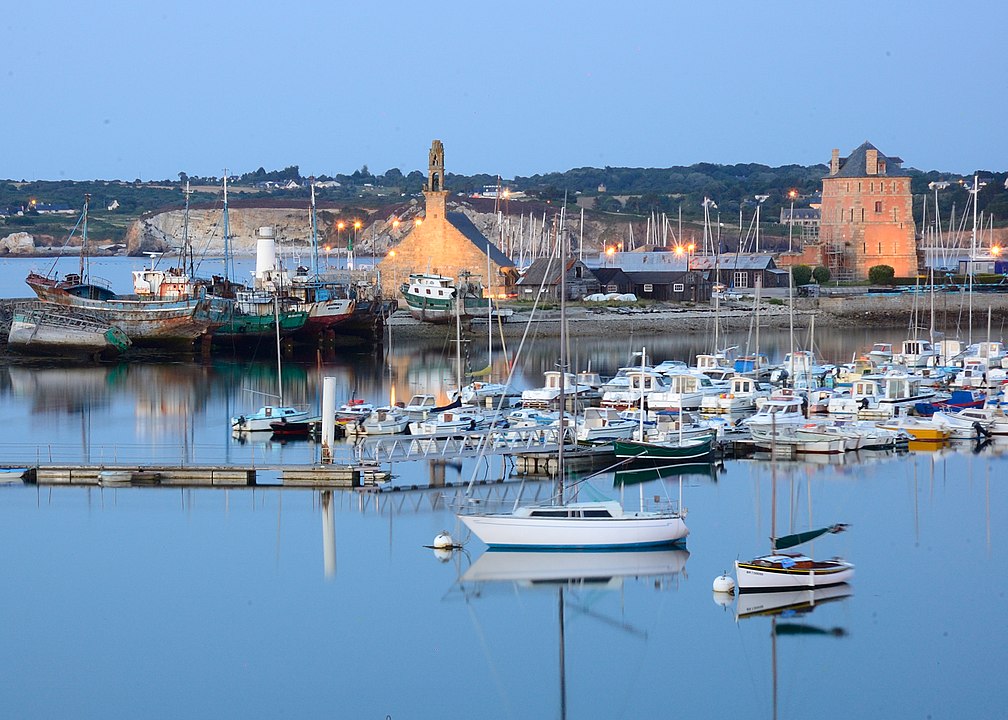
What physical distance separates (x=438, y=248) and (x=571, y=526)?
1618 inches

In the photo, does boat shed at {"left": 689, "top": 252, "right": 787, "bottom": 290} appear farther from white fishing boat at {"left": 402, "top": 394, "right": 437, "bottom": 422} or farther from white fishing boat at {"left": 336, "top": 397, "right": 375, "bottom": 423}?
white fishing boat at {"left": 336, "top": 397, "right": 375, "bottom": 423}

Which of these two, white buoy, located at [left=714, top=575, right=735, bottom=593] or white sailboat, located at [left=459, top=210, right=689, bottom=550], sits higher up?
white sailboat, located at [left=459, top=210, right=689, bottom=550]

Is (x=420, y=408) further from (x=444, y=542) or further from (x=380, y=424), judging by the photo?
(x=444, y=542)

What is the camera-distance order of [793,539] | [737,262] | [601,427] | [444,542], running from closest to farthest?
[793,539]
[444,542]
[601,427]
[737,262]

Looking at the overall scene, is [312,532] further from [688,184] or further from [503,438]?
[688,184]

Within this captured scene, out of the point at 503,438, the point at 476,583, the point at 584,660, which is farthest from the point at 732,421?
the point at 584,660

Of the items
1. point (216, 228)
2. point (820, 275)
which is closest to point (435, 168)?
point (820, 275)

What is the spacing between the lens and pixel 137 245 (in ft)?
513

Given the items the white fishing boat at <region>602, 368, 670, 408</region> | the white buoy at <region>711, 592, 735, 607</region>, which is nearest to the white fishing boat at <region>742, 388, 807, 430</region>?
the white fishing boat at <region>602, 368, 670, 408</region>

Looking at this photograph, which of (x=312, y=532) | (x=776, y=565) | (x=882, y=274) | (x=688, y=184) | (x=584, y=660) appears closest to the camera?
(x=584, y=660)

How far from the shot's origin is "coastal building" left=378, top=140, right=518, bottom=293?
194ft

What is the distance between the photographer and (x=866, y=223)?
238 ft

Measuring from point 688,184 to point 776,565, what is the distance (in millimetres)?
175803

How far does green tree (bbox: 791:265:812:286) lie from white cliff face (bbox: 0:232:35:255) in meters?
99.9
